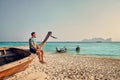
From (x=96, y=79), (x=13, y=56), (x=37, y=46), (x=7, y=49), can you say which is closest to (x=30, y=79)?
(x=37, y=46)

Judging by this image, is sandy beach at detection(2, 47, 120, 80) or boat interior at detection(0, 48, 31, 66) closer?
sandy beach at detection(2, 47, 120, 80)

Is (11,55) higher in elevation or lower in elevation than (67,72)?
higher

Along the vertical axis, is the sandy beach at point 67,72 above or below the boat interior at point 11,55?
below

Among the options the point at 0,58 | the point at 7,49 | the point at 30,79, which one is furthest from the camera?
the point at 7,49

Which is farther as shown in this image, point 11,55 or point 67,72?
point 11,55

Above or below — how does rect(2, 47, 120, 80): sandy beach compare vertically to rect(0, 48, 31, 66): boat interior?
below

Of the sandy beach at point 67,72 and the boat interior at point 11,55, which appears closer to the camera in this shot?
the sandy beach at point 67,72

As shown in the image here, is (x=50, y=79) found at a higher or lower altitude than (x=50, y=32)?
lower

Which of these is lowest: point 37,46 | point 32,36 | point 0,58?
point 0,58

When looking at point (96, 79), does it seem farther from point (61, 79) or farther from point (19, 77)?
point (19, 77)

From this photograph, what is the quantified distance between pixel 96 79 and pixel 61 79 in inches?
85.3

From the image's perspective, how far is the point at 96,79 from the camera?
8805 mm

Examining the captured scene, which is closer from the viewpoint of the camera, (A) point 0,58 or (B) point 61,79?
(B) point 61,79

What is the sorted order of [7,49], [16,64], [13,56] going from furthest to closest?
[7,49] → [13,56] → [16,64]
